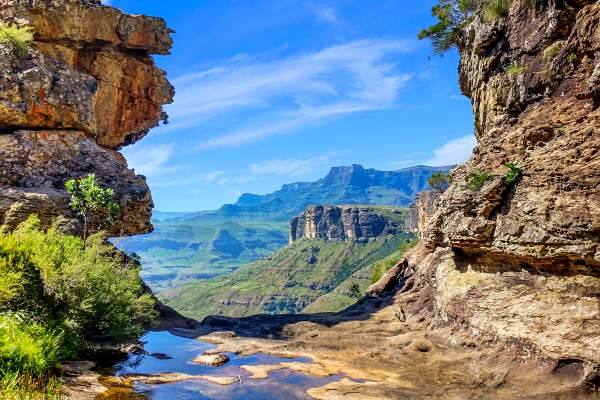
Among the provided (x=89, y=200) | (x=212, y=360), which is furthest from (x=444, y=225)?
(x=89, y=200)

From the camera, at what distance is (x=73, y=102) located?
58.1 meters

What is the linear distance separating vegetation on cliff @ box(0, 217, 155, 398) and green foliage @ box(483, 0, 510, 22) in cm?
4559

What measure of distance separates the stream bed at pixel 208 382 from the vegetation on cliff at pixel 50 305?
3641 mm

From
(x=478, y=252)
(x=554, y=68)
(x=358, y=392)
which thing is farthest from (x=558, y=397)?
(x=554, y=68)

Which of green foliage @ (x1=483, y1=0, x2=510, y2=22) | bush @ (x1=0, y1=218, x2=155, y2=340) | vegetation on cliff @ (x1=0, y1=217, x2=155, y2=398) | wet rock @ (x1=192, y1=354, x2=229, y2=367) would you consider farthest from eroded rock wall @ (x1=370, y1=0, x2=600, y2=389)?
vegetation on cliff @ (x1=0, y1=217, x2=155, y2=398)

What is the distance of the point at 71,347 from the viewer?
30.3 metres

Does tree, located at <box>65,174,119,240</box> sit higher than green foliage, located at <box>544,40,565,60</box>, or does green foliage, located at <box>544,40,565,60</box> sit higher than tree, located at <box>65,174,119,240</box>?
green foliage, located at <box>544,40,565,60</box>

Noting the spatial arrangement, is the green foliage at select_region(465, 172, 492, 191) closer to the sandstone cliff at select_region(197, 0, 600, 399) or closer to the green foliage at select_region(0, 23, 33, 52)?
the sandstone cliff at select_region(197, 0, 600, 399)

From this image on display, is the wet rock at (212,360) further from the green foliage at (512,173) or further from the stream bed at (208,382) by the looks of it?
the green foliage at (512,173)

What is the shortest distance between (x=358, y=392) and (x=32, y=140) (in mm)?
48758

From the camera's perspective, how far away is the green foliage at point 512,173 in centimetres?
3784

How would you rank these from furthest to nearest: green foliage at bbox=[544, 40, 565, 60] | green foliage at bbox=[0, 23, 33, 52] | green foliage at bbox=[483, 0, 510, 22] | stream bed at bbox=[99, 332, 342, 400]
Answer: green foliage at bbox=[0, 23, 33, 52]
green foliage at bbox=[483, 0, 510, 22]
green foliage at bbox=[544, 40, 565, 60]
stream bed at bbox=[99, 332, 342, 400]

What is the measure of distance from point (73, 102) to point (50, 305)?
3612 cm

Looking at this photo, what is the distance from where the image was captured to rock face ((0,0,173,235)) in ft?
173
